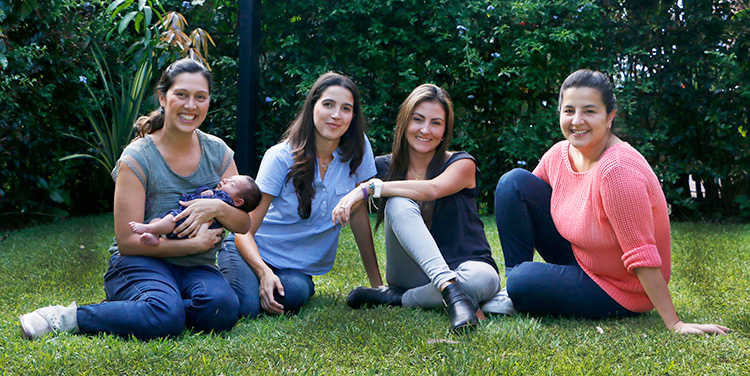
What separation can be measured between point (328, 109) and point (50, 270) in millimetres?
1969

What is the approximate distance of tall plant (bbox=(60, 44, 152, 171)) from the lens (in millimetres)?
5336

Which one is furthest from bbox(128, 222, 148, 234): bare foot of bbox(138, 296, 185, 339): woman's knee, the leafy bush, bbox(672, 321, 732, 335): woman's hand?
the leafy bush

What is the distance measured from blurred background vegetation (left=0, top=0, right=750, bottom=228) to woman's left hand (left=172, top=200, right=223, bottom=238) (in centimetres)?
276

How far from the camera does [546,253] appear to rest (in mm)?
2764

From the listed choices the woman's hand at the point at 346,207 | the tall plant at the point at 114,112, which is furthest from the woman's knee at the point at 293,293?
the tall plant at the point at 114,112

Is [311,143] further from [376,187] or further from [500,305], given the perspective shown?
[500,305]

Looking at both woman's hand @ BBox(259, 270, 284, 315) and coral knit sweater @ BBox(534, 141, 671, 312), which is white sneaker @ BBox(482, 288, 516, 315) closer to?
coral knit sweater @ BBox(534, 141, 671, 312)

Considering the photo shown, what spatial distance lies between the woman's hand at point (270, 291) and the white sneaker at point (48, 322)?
74cm

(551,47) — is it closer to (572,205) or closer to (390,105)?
(390,105)

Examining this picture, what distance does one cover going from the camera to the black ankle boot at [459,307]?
2.30 meters

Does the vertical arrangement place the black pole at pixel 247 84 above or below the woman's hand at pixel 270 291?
above

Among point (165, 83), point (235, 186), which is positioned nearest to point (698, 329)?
point (235, 186)

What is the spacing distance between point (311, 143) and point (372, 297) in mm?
785

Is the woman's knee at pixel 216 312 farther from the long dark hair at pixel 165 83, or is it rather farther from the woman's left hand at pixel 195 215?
the long dark hair at pixel 165 83
